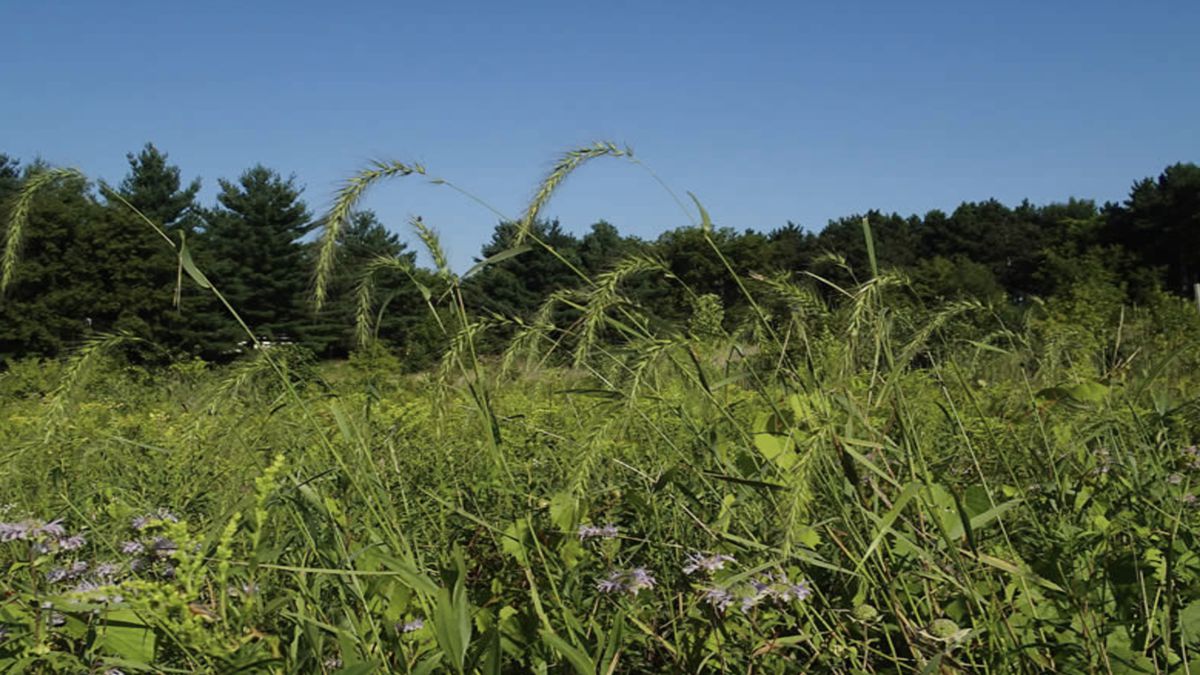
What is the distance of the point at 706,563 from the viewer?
1.25 meters

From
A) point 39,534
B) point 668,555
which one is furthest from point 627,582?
point 39,534

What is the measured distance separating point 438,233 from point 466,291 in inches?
9.9

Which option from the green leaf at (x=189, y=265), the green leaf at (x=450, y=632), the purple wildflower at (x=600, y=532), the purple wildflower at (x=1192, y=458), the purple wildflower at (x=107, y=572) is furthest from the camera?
the purple wildflower at (x=1192, y=458)

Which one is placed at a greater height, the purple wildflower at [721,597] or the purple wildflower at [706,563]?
the purple wildflower at [706,563]

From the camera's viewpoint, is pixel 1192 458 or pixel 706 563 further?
pixel 1192 458

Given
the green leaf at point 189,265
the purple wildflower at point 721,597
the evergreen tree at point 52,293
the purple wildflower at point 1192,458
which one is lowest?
the purple wildflower at point 721,597

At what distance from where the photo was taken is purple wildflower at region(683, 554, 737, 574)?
124cm

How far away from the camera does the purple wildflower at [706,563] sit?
1.24m

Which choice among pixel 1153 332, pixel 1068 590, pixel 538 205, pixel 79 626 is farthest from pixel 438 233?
pixel 1153 332

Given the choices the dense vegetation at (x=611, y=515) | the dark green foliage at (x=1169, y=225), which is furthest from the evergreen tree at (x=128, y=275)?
the dark green foliage at (x=1169, y=225)

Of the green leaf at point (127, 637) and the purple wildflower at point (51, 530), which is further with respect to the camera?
the purple wildflower at point (51, 530)

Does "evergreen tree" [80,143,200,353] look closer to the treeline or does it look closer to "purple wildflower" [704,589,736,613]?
the treeline

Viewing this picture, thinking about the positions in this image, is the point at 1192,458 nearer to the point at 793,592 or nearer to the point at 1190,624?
the point at 1190,624

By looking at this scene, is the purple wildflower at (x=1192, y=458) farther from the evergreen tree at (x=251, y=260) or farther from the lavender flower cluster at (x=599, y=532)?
the evergreen tree at (x=251, y=260)
